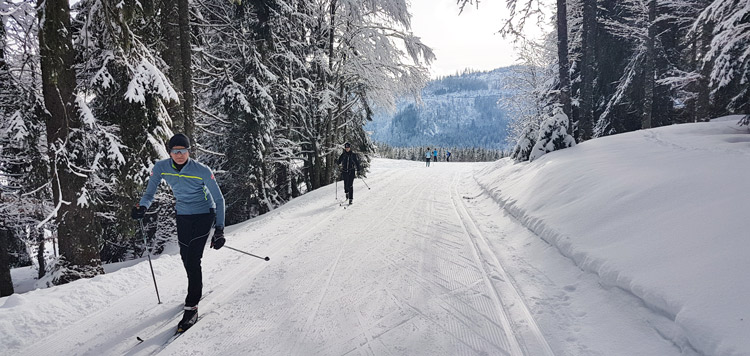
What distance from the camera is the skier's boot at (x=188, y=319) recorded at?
348 centimetres

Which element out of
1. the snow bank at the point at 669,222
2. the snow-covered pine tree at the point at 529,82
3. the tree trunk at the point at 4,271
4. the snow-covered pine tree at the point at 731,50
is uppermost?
the snow-covered pine tree at the point at 529,82

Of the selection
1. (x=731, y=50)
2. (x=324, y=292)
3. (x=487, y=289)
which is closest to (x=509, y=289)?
(x=487, y=289)

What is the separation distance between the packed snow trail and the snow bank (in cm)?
28

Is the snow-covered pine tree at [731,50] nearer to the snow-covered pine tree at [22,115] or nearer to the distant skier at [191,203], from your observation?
the distant skier at [191,203]

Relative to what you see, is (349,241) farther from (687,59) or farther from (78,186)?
(687,59)

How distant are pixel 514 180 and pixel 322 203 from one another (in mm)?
6540

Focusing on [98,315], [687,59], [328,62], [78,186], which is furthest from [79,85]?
[687,59]

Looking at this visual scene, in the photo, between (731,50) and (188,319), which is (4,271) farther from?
(731,50)

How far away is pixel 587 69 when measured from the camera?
1230 centimetres

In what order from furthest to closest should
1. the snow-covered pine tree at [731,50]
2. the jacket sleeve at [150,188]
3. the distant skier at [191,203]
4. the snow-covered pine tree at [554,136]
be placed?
the snow-covered pine tree at [554,136], the snow-covered pine tree at [731,50], the jacket sleeve at [150,188], the distant skier at [191,203]

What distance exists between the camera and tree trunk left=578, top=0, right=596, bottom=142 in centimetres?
1209

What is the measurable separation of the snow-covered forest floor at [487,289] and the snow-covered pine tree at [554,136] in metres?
4.18

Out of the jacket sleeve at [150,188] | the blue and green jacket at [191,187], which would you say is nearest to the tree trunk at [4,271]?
the jacket sleeve at [150,188]

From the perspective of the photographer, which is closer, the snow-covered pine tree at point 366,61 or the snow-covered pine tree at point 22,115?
the snow-covered pine tree at point 22,115
